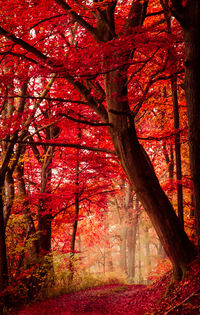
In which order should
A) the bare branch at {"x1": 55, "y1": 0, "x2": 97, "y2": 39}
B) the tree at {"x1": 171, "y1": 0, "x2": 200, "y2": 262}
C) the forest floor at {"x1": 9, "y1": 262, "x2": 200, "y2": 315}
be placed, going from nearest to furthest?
the tree at {"x1": 171, "y1": 0, "x2": 200, "y2": 262} < the forest floor at {"x1": 9, "y1": 262, "x2": 200, "y2": 315} < the bare branch at {"x1": 55, "y1": 0, "x2": 97, "y2": 39}

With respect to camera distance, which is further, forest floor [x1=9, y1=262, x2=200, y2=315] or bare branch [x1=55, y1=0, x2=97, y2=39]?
bare branch [x1=55, y1=0, x2=97, y2=39]

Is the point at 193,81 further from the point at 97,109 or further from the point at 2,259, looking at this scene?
the point at 2,259

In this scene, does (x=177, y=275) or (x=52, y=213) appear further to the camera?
(x=52, y=213)

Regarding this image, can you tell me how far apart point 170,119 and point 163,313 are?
7900mm

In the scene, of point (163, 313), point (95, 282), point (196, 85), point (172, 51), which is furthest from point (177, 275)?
point (95, 282)

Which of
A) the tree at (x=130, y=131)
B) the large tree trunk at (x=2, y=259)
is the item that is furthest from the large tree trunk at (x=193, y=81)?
the large tree trunk at (x=2, y=259)

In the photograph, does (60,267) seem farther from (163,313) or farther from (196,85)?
(196,85)

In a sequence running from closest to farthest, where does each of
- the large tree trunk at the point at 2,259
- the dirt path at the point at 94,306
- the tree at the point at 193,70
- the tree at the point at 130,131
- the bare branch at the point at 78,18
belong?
the tree at the point at 193,70 → the tree at the point at 130,131 → the bare branch at the point at 78,18 → the dirt path at the point at 94,306 → the large tree trunk at the point at 2,259

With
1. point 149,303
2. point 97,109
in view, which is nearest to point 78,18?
point 97,109

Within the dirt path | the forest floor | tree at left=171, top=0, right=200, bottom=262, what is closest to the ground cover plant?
tree at left=171, top=0, right=200, bottom=262

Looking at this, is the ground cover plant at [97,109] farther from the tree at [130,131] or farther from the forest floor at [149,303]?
the forest floor at [149,303]

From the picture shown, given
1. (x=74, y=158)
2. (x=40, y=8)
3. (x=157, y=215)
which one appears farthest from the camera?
(x=74, y=158)

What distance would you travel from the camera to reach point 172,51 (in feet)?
16.3

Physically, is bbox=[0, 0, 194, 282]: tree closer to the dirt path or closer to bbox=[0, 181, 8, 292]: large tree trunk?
the dirt path
